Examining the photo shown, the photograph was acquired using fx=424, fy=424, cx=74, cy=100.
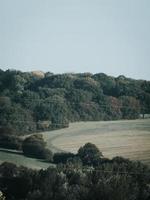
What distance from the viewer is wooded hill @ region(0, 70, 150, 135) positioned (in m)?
61.9

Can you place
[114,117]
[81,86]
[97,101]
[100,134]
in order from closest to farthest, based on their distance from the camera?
[100,134] < [114,117] < [97,101] < [81,86]

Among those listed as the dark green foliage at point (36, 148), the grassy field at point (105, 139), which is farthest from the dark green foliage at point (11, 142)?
the grassy field at point (105, 139)

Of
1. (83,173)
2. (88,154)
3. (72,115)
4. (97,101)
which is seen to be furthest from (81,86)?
(83,173)

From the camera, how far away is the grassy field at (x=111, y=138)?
4958 cm

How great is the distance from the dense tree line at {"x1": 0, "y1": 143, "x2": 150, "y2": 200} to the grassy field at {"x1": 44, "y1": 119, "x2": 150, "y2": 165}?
497 centimetres

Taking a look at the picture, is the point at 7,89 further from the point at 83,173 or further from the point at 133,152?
the point at 83,173

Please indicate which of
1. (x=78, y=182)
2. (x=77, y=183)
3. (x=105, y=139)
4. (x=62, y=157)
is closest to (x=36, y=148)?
(x=62, y=157)

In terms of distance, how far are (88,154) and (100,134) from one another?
26.6ft

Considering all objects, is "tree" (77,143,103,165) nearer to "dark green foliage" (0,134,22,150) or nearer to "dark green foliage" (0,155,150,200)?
"dark green foliage" (0,155,150,200)

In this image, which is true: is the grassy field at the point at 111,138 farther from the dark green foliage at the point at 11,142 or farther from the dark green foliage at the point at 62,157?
the dark green foliage at the point at 11,142

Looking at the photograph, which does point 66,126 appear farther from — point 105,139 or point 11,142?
point 11,142

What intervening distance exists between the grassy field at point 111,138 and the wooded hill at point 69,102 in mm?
3138

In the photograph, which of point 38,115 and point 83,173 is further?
point 38,115

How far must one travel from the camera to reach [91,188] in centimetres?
3775
